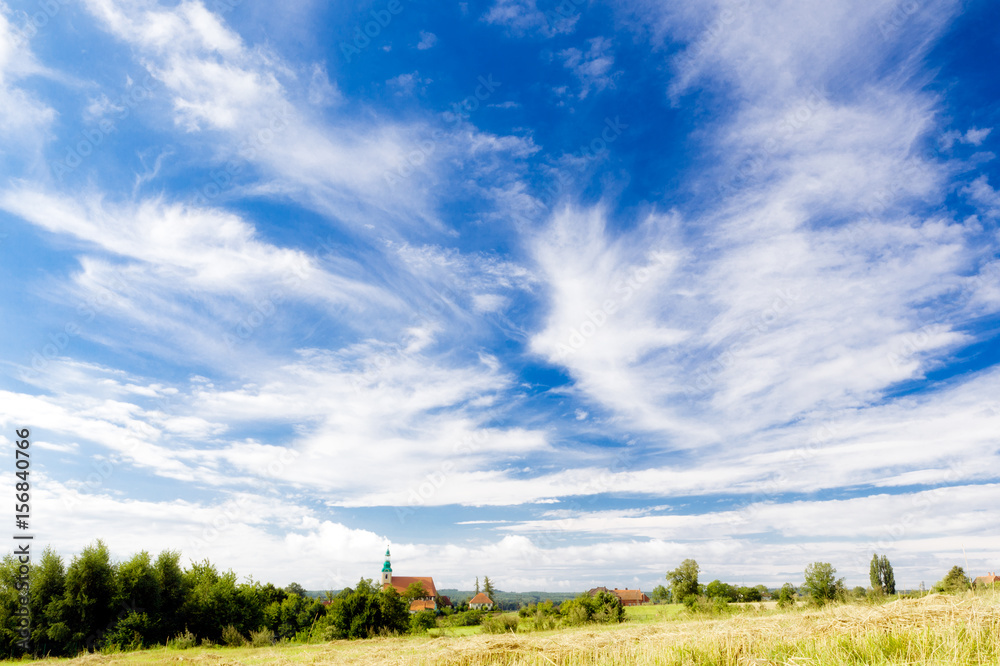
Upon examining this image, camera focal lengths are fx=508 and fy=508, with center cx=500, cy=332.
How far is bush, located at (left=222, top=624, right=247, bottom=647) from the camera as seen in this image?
31.9 metres

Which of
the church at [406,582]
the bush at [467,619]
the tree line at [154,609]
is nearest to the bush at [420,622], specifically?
the tree line at [154,609]

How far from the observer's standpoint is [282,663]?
1377cm

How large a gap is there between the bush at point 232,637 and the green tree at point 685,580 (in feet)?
155

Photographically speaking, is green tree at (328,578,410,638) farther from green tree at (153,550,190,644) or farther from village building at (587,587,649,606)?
village building at (587,587,649,606)

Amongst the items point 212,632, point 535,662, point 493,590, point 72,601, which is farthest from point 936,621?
point 493,590

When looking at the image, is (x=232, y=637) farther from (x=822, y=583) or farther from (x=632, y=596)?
(x=632, y=596)

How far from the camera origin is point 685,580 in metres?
59.6

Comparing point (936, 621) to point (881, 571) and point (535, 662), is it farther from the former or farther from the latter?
point (881, 571)

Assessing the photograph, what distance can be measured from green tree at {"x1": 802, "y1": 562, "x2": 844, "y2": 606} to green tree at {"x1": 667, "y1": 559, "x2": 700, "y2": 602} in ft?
46.1

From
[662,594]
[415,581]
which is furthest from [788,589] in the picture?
[415,581]

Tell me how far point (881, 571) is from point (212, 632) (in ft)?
201

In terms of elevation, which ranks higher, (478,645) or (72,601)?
(478,645)

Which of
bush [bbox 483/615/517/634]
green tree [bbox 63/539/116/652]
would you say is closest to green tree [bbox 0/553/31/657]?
green tree [bbox 63/539/116/652]

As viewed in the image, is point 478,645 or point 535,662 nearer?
point 535,662
